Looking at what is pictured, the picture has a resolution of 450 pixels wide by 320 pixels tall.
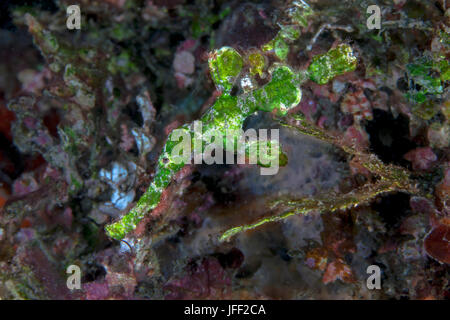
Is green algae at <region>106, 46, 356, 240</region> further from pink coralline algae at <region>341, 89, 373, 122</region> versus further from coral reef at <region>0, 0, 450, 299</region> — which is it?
pink coralline algae at <region>341, 89, 373, 122</region>

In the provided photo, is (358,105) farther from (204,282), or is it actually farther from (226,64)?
(204,282)

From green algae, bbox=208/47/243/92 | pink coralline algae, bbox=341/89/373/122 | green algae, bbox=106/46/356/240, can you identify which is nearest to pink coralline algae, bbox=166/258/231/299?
green algae, bbox=106/46/356/240

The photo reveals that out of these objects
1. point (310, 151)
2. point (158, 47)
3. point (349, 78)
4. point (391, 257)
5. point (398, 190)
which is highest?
point (158, 47)

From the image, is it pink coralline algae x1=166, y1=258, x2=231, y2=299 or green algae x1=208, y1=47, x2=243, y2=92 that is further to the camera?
pink coralline algae x1=166, y1=258, x2=231, y2=299

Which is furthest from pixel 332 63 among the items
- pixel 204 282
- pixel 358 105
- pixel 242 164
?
pixel 204 282

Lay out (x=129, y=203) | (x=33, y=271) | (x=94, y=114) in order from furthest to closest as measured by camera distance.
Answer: (x=94, y=114), (x=33, y=271), (x=129, y=203)

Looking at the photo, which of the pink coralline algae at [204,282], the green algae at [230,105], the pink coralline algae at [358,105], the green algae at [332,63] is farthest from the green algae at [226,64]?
the pink coralline algae at [204,282]

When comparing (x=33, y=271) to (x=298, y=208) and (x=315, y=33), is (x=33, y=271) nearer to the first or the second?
(x=298, y=208)

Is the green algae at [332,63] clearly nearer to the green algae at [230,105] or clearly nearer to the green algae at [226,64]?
the green algae at [230,105]

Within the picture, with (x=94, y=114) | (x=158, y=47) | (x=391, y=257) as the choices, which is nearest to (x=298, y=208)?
(x=391, y=257)

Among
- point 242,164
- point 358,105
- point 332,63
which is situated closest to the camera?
point 332,63

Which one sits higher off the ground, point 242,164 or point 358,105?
point 358,105
